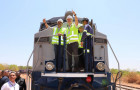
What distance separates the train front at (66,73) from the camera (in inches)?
160

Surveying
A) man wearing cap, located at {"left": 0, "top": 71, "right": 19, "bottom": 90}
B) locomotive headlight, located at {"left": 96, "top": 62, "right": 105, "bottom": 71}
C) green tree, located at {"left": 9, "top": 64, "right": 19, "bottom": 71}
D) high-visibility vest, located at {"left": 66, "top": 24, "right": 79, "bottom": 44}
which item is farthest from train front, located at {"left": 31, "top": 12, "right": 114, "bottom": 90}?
green tree, located at {"left": 9, "top": 64, "right": 19, "bottom": 71}

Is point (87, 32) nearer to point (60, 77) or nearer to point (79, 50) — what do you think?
point (79, 50)

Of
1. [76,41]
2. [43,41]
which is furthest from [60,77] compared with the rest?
[43,41]

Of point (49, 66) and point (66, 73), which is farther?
point (49, 66)

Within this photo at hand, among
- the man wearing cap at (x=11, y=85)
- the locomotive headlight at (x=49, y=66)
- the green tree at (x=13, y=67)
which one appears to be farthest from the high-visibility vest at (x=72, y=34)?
the green tree at (x=13, y=67)

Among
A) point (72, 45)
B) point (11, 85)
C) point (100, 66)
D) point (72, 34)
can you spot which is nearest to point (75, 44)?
point (72, 45)

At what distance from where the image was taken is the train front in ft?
13.3

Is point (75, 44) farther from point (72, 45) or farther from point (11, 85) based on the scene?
point (11, 85)

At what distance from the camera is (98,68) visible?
444cm

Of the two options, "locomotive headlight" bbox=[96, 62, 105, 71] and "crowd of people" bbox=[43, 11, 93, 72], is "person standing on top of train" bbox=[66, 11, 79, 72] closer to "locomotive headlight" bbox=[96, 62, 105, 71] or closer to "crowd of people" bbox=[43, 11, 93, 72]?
"crowd of people" bbox=[43, 11, 93, 72]

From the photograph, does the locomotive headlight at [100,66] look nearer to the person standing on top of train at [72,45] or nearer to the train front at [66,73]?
the train front at [66,73]

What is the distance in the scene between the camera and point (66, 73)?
4.05m

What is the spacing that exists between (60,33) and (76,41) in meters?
0.59

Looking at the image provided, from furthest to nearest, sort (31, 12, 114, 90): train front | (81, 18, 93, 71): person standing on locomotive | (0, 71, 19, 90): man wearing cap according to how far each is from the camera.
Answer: (81, 18, 93, 71): person standing on locomotive → (31, 12, 114, 90): train front → (0, 71, 19, 90): man wearing cap
